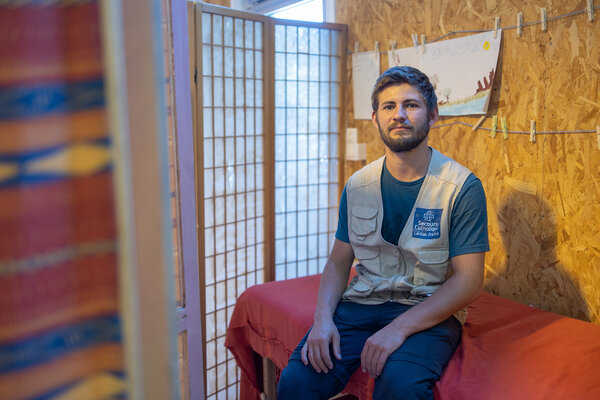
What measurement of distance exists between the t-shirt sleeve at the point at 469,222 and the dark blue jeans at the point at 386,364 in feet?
0.88

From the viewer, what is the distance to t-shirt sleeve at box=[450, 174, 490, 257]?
169cm

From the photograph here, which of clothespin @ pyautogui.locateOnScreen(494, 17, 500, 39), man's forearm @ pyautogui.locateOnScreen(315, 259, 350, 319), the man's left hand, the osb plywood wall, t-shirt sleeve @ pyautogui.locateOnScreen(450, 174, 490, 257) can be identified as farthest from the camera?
clothespin @ pyautogui.locateOnScreen(494, 17, 500, 39)

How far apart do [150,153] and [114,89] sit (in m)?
0.06

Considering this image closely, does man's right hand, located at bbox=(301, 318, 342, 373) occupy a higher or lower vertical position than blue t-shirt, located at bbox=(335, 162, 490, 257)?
lower

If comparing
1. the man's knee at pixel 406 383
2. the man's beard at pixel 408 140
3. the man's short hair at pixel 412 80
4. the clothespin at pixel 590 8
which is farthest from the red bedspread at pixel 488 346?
the clothespin at pixel 590 8

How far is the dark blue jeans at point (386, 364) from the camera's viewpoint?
1.48 m

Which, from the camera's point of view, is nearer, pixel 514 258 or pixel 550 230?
pixel 550 230

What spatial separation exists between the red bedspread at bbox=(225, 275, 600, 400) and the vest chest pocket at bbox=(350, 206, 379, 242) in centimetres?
41

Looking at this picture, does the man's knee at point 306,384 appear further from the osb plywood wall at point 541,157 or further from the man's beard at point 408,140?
the osb plywood wall at point 541,157

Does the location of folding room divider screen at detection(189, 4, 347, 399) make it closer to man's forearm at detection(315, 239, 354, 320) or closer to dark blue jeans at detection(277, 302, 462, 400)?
man's forearm at detection(315, 239, 354, 320)

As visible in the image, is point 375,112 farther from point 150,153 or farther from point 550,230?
point 150,153

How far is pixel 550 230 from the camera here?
2135 millimetres

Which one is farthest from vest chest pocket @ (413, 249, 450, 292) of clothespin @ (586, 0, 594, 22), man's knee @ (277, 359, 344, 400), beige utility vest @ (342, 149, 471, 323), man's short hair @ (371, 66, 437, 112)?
clothespin @ (586, 0, 594, 22)

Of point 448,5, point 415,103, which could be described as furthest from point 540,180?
point 448,5
